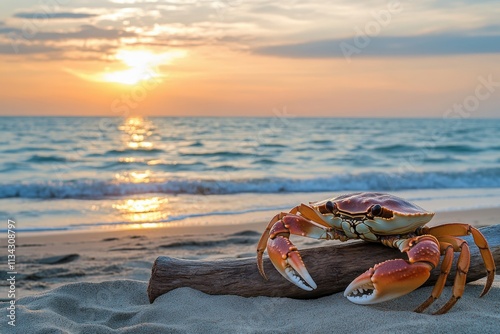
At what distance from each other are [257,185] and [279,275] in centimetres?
1202

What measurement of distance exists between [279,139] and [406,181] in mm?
18704

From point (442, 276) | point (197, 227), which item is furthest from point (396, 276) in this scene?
point (197, 227)

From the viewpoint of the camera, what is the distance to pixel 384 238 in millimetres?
4352

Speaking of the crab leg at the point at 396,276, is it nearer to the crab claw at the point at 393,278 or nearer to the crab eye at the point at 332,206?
the crab claw at the point at 393,278

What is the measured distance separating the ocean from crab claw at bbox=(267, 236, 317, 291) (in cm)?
A: 650

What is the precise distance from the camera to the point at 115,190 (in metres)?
15.6

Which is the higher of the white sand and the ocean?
the white sand

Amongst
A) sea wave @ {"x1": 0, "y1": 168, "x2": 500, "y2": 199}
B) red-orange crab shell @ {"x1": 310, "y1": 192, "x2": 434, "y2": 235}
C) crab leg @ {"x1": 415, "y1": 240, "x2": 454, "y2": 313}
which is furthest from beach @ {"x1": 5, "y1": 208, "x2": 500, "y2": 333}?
sea wave @ {"x1": 0, "y1": 168, "x2": 500, "y2": 199}

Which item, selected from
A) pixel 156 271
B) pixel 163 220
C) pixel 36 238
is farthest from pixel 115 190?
pixel 156 271

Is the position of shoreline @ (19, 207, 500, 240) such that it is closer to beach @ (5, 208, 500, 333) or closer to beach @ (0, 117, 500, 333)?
beach @ (0, 117, 500, 333)

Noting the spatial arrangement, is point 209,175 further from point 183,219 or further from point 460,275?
point 460,275

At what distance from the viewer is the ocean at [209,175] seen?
39.8 feet

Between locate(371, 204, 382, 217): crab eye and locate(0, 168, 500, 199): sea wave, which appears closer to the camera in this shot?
locate(371, 204, 382, 217): crab eye

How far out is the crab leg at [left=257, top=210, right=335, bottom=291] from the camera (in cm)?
406
